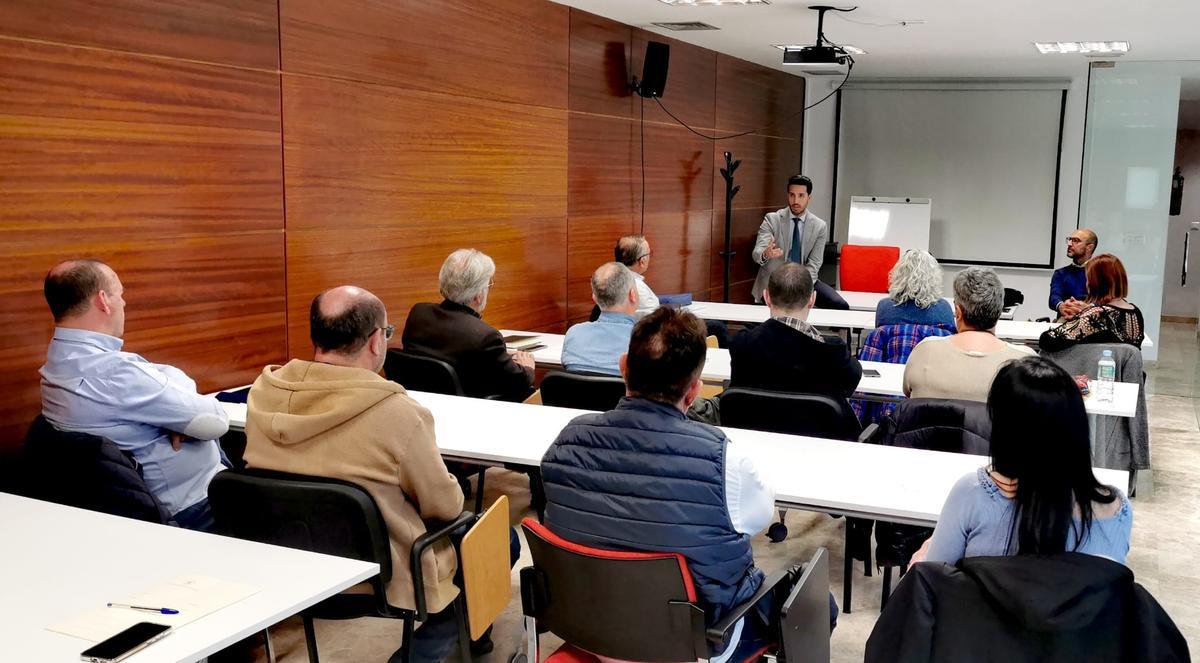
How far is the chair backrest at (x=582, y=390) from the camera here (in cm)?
392

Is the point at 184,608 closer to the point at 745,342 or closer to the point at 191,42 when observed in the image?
the point at 745,342

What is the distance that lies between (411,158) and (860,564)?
9.59 feet

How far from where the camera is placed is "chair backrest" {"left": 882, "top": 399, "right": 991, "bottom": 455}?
325cm

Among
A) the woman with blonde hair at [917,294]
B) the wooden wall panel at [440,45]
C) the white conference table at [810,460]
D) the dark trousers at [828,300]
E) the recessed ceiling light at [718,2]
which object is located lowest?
the white conference table at [810,460]

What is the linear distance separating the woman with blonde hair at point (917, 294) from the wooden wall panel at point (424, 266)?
7.50 feet

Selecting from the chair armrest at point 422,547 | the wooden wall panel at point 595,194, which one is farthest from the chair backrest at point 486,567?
the wooden wall panel at point 595,194

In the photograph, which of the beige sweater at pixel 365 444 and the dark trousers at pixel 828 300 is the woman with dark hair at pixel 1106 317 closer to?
the dark trousers at pixel 828 300

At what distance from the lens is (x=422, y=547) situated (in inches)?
99.2

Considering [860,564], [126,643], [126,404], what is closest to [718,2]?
[860,564]

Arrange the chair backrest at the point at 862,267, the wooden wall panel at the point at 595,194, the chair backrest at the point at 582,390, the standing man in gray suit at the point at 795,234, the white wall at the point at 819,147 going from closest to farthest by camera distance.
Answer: the chair backrest at the point at 582,390 < the wooden wall panel at the point at 595,194 < the standing man in gray suit at the point at 795,234 < the chair backrest at the point at 862,267 < the white wall at the point at 819,147

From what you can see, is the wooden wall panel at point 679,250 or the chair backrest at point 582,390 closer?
the chair backrest at point 582,390

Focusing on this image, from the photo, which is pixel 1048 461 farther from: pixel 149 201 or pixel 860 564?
pixel 149 201

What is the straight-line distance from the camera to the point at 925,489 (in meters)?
2.77

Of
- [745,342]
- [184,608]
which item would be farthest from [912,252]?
[184,608]
